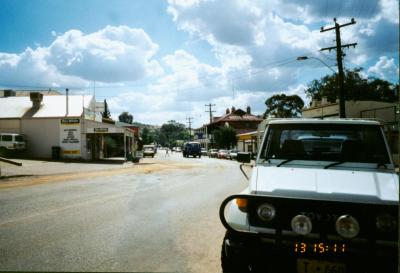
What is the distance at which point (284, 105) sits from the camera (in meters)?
79.7

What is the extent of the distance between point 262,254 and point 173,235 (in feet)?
10.1

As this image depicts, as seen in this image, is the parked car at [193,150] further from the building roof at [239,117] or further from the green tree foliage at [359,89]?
the building roof at [239,117]

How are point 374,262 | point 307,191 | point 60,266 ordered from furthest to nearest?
point 60,266 < point 307,191 < point 374,262

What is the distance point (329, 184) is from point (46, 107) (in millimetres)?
40384

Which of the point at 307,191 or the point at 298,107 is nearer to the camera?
the point at 307,191

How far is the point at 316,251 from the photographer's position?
3.13 m

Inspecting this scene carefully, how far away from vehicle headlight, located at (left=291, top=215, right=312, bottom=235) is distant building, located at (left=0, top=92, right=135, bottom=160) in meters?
32.6

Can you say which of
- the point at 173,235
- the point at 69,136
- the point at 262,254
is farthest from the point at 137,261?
the point at 69,136

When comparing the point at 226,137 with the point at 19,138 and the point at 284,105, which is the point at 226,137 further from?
the point at 19,138

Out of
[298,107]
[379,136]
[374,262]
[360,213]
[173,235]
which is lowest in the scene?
[173,235]

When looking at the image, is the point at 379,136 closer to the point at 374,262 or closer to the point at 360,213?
the point at 360,213

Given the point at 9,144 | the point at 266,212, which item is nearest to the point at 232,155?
the point at 9,144

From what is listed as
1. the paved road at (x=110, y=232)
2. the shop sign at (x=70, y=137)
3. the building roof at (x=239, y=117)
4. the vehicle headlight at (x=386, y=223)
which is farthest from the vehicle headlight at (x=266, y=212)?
the building roof at (x=239, y=117)
